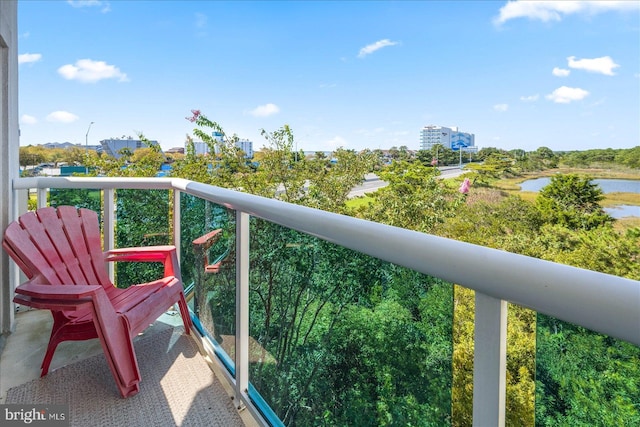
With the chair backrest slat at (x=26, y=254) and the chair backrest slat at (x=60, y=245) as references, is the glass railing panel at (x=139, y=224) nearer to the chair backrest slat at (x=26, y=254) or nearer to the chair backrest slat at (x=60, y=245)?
the chair backrest slat at (x=60, y=245)

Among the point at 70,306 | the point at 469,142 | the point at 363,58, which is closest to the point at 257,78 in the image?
the point at 363,58

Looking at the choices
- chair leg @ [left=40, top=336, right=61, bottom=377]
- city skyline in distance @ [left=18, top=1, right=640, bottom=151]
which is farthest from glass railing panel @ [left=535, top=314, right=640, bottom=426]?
city skyline in distance @ [left=18, top=1, right=640, bottom=151]

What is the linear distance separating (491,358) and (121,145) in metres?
10.1

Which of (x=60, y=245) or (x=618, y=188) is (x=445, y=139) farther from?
(x=60, y=245)

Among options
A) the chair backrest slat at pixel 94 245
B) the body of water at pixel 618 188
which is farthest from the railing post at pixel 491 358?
the body of water at pixel 618 188

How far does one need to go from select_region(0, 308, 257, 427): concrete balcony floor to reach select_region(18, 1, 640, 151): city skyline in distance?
56.0 feet

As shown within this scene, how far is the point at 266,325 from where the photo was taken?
5.62 feet

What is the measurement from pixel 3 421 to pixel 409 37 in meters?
28.1

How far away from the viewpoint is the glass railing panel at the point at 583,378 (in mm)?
552

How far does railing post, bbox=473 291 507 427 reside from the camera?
0.67 metres

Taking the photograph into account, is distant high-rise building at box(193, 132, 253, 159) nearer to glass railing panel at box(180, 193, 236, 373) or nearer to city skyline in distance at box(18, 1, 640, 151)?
glass railing panel at box(180, 193, 236, 373)

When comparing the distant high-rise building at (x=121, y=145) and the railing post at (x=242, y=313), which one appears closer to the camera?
the railing post at (x=242, y=313)

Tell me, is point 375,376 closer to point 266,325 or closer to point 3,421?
point 266,325

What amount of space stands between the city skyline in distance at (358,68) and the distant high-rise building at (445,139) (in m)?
0.89
